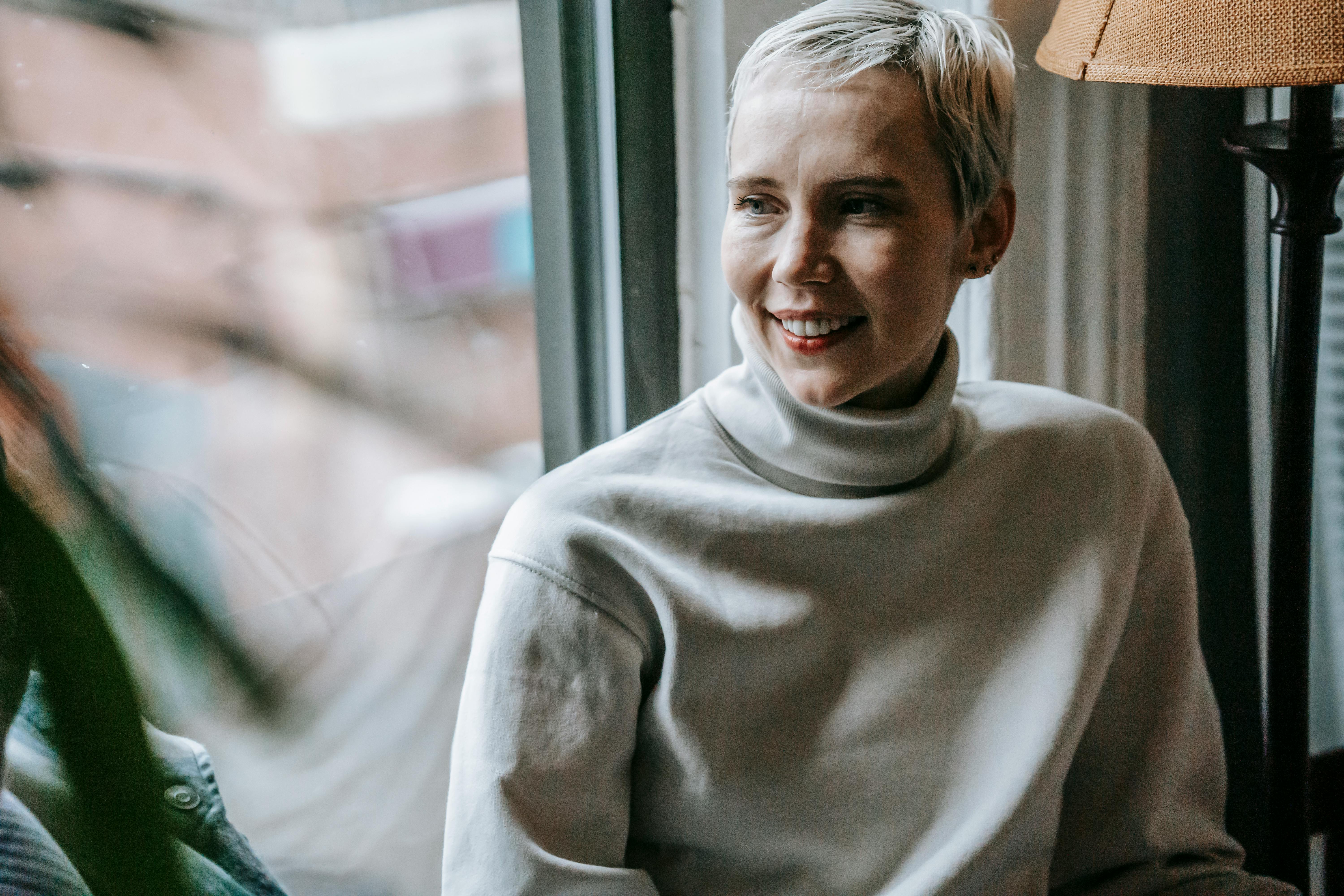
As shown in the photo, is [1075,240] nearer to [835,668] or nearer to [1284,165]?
[1284,165]

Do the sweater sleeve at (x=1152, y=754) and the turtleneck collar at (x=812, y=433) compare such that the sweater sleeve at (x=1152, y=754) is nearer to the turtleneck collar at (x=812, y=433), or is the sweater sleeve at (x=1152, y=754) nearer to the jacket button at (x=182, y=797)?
the turtleneck collar at (x=812, y=433)

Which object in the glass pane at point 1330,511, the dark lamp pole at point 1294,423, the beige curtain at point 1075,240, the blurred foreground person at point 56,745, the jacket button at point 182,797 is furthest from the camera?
the glass pane at point 1330,511

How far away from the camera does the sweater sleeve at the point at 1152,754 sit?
119cm

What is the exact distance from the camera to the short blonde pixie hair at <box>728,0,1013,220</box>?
941mm

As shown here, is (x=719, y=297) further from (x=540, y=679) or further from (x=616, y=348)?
(x=540, y=679)

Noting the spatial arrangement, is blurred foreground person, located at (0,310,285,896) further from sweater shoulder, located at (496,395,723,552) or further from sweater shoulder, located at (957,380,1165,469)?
sweater shoulder, located at (957,380,1165,469)

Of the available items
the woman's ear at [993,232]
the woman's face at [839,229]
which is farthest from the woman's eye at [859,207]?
the woman's ear at [993,232]

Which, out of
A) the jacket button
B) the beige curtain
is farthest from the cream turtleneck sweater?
the beige curtain

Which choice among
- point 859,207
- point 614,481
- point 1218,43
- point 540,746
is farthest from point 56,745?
point 1218,43

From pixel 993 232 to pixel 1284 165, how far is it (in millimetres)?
360

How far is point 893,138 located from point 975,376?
0.63m

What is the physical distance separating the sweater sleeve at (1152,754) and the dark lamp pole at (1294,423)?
0.40 ft

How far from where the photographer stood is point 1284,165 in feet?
3.86

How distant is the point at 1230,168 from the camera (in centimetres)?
163
